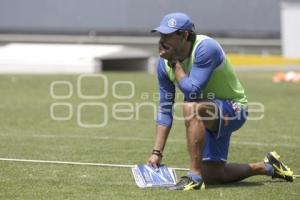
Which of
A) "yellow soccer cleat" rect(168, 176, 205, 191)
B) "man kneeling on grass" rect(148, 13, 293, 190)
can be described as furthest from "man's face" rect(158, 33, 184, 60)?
"yellow soccer cleat" rect(168, 176, 205, 191)

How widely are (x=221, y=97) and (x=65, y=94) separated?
37.0 feet

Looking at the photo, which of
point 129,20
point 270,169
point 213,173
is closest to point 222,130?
point 213,173

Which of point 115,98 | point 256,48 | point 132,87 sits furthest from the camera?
point 256,48

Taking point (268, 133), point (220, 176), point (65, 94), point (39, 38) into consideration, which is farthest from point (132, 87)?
point (39, 38)

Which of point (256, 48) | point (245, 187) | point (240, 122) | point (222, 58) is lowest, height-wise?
point (256, 48)

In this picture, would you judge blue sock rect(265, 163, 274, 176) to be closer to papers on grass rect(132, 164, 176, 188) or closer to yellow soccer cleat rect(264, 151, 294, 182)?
yellow soccer cleat rect(264, 151, 294, 182)

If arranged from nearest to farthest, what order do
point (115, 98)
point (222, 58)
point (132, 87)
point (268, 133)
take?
point (222, 58)
point (268, 133)
point (115, 98)
point (132, 87)

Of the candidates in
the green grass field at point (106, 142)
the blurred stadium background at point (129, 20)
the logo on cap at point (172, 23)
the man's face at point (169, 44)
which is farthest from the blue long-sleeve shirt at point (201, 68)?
the blurred stadium background at point (129, 20)

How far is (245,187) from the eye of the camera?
25.1 feet

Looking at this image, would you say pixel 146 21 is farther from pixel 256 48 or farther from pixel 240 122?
pixel 240 122

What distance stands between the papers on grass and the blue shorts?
368 mm

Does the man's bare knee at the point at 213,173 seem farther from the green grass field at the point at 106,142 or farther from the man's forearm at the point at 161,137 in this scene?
the man's forearm at the point at 161,137

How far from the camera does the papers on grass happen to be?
7.45 metres

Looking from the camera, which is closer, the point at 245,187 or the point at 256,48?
the point at 245,187
